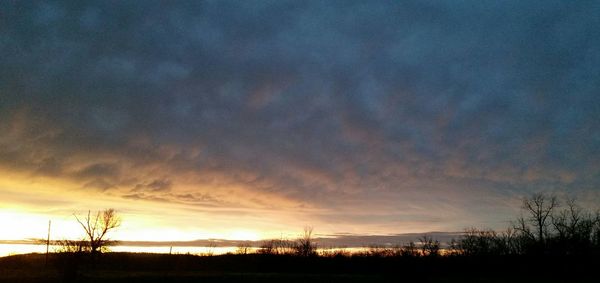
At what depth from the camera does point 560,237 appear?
62.1 meters

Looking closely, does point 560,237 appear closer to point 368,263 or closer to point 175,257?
point 368,263

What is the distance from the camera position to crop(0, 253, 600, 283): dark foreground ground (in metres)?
40.1

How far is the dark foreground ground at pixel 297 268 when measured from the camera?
40.1 m

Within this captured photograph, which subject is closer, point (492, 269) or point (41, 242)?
point (492, 269)

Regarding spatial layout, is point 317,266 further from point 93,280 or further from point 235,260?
point 93,280

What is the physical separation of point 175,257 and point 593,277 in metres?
46.4

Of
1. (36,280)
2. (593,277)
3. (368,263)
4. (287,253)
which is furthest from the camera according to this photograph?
(287,253)

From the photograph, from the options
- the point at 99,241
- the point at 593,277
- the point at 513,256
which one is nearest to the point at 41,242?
the point at 99,241

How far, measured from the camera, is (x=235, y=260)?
62219 millimetres

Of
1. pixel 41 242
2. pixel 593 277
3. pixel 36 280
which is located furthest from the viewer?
pixel 41 242

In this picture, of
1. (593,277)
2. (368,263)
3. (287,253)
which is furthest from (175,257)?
(593,277)

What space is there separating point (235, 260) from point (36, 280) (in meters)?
29.0

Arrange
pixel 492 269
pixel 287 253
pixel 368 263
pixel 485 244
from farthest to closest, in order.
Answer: pixel 485 244, pixel 287 253, pixel 368 263, pixel 492 269

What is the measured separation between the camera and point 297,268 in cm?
5856
